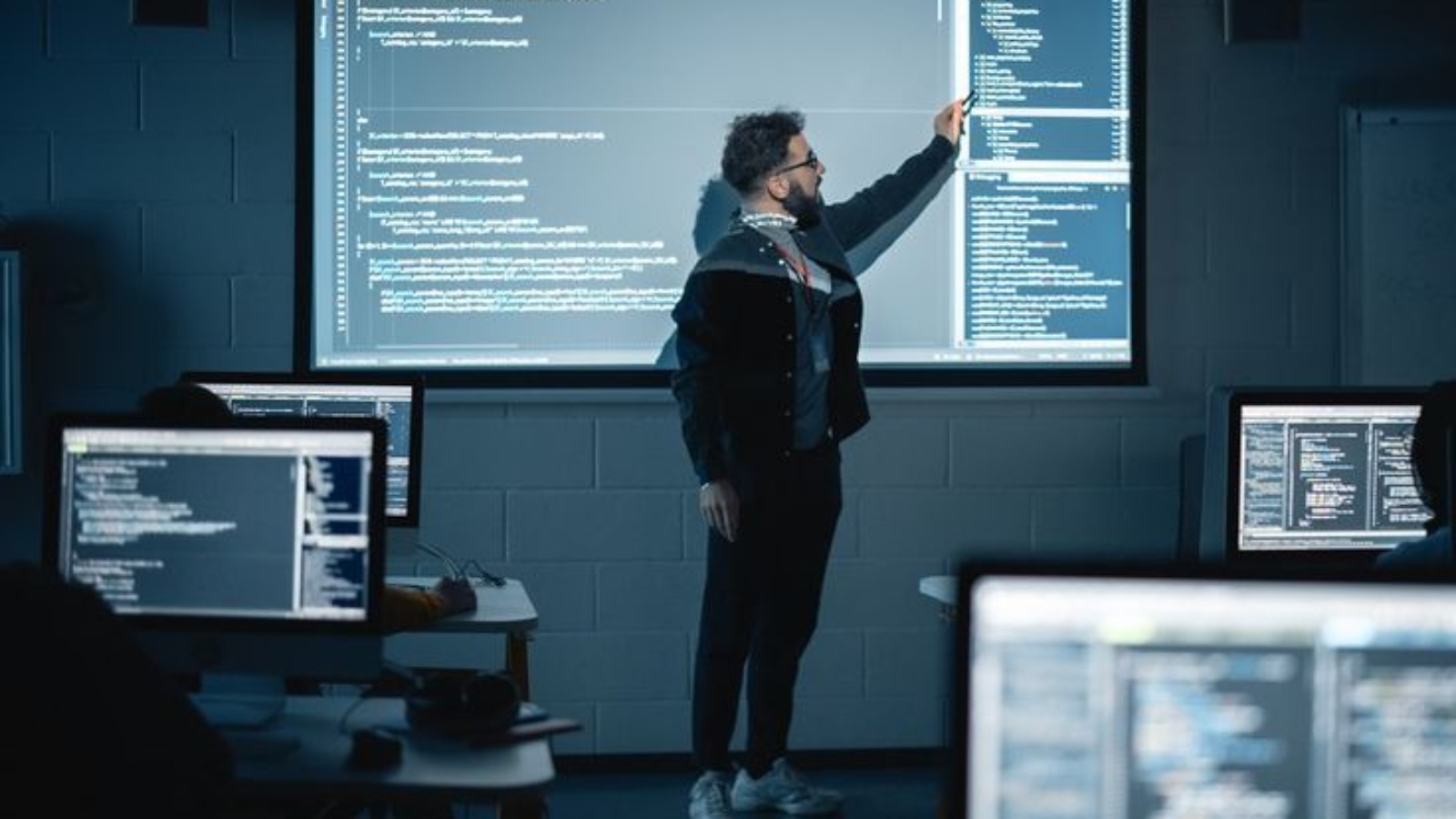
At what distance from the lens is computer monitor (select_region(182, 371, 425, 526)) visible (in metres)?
3.73

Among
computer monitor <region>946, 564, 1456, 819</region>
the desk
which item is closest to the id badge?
the desk

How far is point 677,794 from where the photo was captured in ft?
15.4

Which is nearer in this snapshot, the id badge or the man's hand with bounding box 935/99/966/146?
the id badge

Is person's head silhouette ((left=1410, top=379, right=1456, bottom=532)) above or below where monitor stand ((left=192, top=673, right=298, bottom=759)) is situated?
above

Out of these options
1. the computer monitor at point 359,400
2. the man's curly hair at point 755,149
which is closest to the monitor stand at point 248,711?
the computer monitor at point 359,400

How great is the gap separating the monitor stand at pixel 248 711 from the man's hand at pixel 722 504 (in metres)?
1.46

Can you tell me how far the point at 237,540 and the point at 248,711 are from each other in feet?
0.79

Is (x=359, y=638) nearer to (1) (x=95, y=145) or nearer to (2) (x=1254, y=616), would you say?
Result: (2) (x=1254, y=616)

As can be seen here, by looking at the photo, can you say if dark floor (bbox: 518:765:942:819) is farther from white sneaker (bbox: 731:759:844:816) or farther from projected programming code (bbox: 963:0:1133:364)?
projected programming code (bbox: 963:0:1133:364)

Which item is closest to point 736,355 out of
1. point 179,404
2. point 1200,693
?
point 179,404

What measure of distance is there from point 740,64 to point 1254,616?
12.4ft

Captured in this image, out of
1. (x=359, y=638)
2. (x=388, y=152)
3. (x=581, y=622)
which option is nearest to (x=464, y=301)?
(x=388, y=152)

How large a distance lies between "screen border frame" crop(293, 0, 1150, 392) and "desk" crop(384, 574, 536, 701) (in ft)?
3.40

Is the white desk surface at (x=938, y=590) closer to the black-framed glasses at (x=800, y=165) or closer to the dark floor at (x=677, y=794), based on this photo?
the dark floor at (x=677, y=794)
